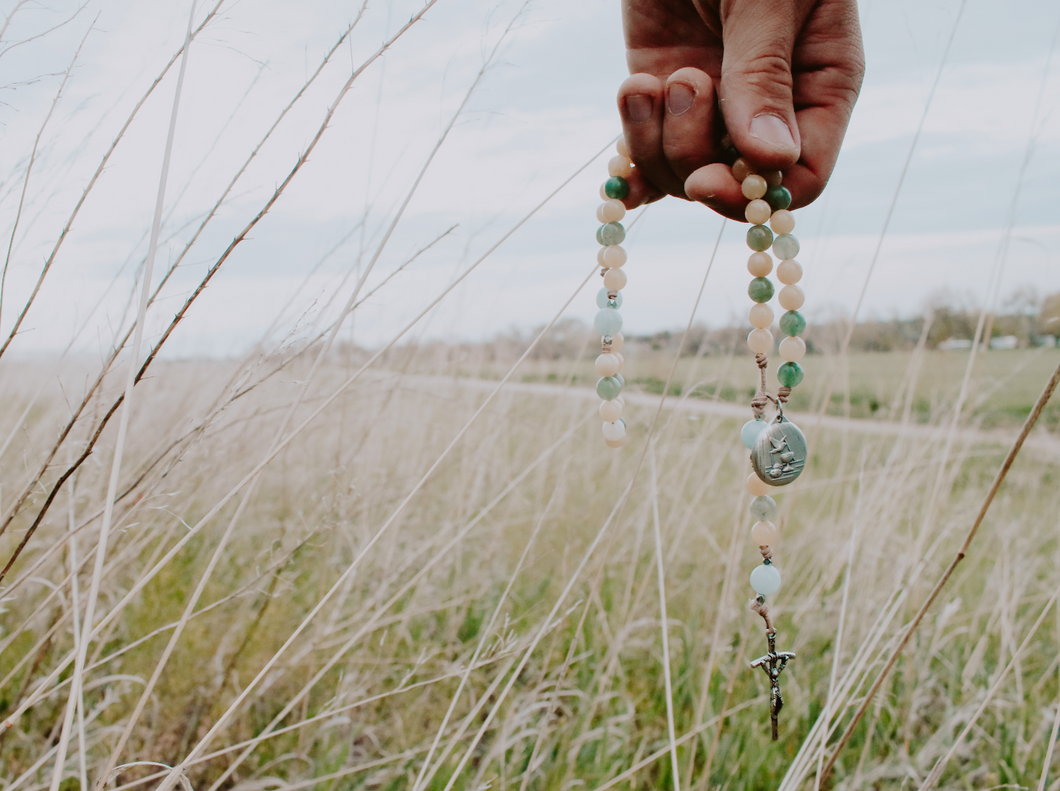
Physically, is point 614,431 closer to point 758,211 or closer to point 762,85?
point 758,211

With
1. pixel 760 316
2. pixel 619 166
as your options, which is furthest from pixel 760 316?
pixel 619 166

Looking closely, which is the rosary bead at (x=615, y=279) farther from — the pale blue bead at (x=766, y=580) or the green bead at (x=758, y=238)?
the pale blue bead at (x=766, y=580)

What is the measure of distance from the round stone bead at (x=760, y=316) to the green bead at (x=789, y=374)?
0.22 feet

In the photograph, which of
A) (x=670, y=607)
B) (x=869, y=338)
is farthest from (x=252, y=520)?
(x=869, y=338)

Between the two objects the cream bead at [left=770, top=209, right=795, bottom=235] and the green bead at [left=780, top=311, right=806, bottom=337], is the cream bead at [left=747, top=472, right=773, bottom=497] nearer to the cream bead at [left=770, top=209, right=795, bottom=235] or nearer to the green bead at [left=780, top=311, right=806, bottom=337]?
the green bead at [left=780, top=311, right=806, bottom=337]

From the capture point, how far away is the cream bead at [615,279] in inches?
40.8

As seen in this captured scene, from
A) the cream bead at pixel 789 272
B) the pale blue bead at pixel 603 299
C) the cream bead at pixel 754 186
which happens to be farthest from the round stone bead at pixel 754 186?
the pale blue bead at pixel 603 299

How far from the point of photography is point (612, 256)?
1039 mm

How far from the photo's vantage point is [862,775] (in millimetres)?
1453

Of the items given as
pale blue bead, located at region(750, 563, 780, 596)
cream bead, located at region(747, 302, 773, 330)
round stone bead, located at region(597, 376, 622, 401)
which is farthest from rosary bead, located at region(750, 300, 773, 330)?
pale blue bead, located at region(750, 563, 780, 596)

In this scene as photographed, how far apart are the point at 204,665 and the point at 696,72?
1757 millimetres

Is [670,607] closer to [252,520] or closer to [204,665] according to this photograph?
[204,665]

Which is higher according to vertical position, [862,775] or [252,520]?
[252,520]

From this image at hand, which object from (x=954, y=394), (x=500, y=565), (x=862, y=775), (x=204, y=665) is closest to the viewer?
(x=862, y=775)
